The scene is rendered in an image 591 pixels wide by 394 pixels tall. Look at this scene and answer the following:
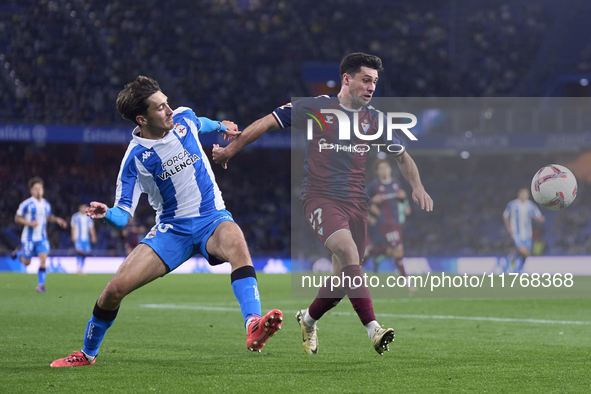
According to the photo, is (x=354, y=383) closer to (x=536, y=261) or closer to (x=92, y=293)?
(x=92, y=293)

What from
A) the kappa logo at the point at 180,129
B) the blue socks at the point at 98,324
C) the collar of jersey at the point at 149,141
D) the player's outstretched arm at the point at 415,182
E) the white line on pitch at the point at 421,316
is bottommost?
the white line on pitch at the point at 421,316

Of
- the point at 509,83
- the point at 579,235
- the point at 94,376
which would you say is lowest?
the point at 94,376

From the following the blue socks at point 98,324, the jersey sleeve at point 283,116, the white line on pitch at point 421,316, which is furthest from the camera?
the white line on pitch at point 421,316

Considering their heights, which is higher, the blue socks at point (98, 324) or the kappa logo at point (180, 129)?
the kappa logo at point (180, 129)

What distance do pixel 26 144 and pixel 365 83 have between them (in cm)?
2639

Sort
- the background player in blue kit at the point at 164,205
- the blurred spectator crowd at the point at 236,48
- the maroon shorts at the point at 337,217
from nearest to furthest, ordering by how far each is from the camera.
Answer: the background player in blue kit at the point at 164,205 → the maroon shorts at the point at 337,217 → the blurred spectator crowd at the point at 236,48

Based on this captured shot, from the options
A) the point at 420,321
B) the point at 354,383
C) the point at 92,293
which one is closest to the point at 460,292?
the point at 420,321

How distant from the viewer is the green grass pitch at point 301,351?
17.8ft

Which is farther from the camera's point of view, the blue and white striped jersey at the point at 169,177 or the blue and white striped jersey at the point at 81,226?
the blue and white striped jersey at the point at 81,226

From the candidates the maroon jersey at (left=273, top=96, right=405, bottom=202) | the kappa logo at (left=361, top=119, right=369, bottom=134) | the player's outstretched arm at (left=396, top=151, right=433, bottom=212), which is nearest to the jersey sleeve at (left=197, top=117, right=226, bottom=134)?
the maroon jersey at (left=273, top=96, right=405, bottom=202)

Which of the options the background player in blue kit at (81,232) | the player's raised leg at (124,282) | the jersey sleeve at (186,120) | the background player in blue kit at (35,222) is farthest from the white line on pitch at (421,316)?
the background player in blue kit at (81,232)

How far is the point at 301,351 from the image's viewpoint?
7535 mm

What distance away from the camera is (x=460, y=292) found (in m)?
16.9

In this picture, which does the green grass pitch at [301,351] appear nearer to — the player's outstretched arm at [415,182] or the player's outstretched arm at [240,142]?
the player's outstretched arm at [415,182]
